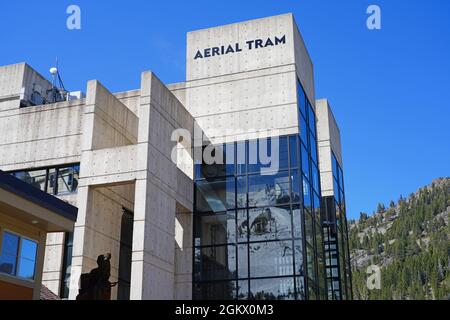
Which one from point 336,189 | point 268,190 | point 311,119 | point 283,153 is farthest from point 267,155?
point 336,189

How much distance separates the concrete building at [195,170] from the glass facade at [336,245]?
210 inches

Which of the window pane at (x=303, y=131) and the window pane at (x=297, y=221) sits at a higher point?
the window pane at (x=303, y=131)

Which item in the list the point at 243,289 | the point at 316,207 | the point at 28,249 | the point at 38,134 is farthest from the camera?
the point at 38,134

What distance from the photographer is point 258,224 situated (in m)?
28.5

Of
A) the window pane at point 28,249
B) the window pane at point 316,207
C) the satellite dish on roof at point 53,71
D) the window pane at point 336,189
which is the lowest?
the window pane at point 28,249

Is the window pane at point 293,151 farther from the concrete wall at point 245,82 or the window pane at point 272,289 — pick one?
the window pane at point 272,289

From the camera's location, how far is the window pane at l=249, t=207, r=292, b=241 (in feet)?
91.7

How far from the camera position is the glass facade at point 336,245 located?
118 feet

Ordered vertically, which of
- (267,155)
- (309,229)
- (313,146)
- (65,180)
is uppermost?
(313,146)

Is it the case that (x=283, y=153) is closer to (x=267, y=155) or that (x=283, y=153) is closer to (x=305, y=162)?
(x=267, y=155)

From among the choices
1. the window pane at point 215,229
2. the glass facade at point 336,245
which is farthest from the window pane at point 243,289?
the glass facade at point 336,245

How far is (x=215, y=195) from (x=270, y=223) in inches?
135

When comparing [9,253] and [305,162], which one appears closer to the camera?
[9,253]
